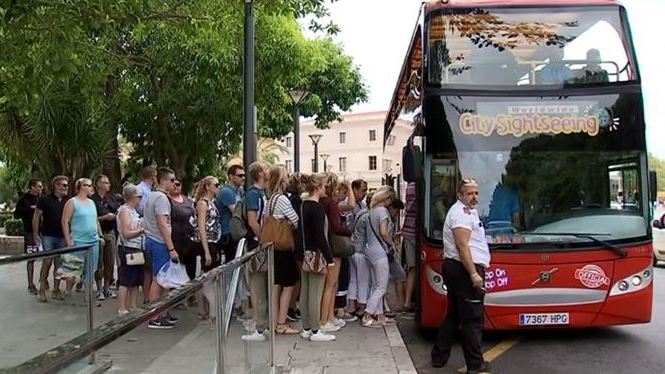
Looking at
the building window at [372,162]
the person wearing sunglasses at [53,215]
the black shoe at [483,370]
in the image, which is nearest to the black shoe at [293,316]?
the black shoe at [483,370]

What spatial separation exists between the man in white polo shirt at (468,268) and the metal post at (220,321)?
2.91 m

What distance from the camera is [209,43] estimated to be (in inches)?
515

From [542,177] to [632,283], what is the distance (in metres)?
1.43

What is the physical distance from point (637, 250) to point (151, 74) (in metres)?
11.0

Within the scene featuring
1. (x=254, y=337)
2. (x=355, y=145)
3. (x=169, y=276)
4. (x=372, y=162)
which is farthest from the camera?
(x=355, y=145)

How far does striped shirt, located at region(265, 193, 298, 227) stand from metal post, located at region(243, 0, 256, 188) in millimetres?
1415

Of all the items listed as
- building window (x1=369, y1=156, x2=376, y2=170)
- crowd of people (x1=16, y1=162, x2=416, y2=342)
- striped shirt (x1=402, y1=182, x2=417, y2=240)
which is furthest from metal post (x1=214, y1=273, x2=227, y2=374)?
building window (x1=369, y1=156, x2=376, y2=170)

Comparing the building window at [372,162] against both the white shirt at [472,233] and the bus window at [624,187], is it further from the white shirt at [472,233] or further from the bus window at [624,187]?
the white shirt at [472,233]

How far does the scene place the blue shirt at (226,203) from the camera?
8914 millimetres

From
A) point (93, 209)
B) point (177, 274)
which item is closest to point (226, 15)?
point (93, 209)

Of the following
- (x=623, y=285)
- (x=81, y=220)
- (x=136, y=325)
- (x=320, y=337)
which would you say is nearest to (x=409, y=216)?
(x=320, y=337)

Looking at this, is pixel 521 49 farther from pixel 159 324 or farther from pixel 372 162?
pixel 372 162

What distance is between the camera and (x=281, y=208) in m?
7.50

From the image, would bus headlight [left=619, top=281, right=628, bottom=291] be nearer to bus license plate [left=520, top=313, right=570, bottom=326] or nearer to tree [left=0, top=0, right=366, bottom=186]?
bus license plate [left=520, top=313, right=570, bottom=326]
